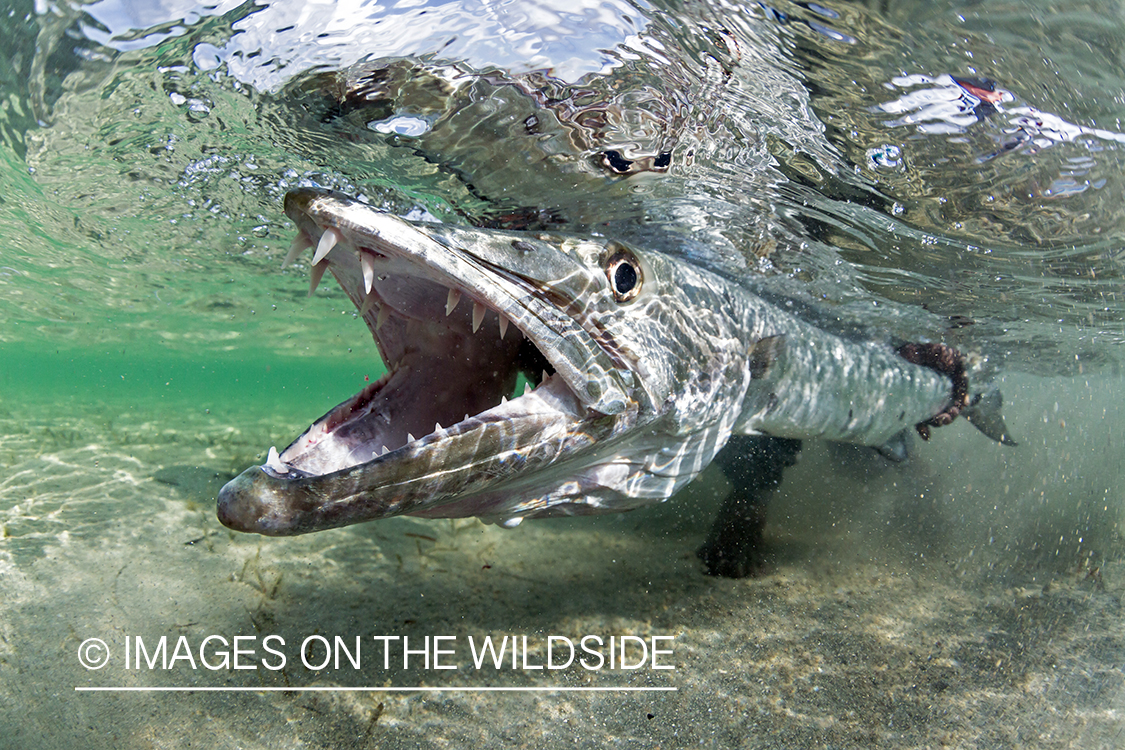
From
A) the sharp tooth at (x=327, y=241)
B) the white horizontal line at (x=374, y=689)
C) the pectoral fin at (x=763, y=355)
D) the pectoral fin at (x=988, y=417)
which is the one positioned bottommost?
the pectoral fin at (x=988, y=417)

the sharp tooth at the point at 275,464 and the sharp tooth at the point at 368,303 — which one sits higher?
the sharp tooth at the point at 368,303

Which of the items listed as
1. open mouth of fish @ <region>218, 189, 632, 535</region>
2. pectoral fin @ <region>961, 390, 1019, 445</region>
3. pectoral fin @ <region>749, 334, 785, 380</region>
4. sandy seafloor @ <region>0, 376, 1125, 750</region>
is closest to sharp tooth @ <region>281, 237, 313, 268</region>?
open mouth of fish @ <region>218, 189, 632, 535</region>

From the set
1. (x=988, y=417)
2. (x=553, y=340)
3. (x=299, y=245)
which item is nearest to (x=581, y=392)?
(x=553, y=340)

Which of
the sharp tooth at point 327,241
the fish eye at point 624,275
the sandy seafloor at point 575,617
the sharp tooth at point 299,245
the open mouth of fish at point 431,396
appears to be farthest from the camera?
the sandy seafloor at point 575,617

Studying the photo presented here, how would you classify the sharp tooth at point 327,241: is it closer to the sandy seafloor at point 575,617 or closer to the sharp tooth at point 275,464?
the sharp tooth at point 275,464

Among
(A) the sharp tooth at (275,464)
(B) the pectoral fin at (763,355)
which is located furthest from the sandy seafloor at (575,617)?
(B) the pectoral fin at (763,355)

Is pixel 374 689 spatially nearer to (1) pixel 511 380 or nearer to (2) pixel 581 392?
(1) pixel 511 380

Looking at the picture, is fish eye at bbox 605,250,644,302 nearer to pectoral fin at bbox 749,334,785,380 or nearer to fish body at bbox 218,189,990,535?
fish body at bbox 218,189,990,535
